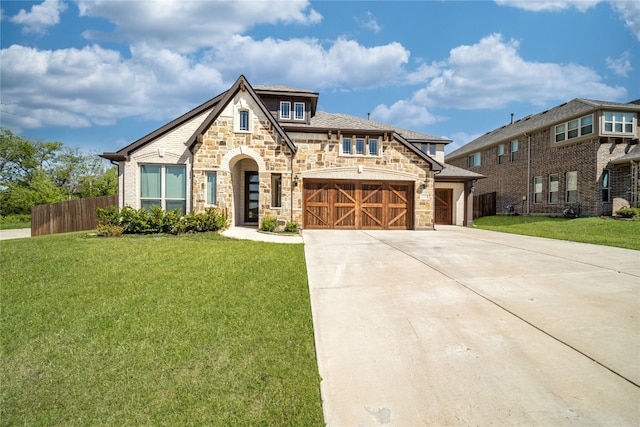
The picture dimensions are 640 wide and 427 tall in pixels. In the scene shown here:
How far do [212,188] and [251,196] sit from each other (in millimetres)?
2551

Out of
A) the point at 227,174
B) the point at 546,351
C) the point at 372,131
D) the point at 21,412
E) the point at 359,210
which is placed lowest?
the point at 21,412

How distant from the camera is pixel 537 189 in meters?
23.3

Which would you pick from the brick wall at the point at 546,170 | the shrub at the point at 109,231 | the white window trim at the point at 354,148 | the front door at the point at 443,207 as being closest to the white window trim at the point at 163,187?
the shrub at the point at 109,231

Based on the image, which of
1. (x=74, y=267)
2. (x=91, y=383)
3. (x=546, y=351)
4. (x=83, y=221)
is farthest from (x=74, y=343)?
(x=83, y=221)

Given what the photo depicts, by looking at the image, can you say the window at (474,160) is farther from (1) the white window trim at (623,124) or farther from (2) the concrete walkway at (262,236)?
(2) the concrete walkway at (262,236)

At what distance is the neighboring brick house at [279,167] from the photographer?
14.2 m

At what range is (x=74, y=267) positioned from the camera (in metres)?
7.04

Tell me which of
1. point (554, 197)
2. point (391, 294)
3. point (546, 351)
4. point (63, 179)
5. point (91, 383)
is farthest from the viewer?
point (63, 179)

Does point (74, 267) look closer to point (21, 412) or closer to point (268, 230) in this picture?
point (21, 412)

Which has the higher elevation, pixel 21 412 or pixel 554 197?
pixel 554 197

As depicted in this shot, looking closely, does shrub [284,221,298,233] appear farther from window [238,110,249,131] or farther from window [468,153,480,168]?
window [468,153,480,168]

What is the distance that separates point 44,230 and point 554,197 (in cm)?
3160

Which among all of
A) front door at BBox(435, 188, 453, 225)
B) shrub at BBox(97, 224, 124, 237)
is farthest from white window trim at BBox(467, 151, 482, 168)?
shrub at BBox(97, 224, 124, 237)

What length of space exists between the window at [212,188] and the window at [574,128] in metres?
22.4
